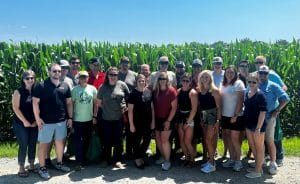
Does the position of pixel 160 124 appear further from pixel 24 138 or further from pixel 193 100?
pixel 24 138

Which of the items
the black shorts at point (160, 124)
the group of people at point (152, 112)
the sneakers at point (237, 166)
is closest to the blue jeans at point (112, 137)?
the group of people at point (152, 112)

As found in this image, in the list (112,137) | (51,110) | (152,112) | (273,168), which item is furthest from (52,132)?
(273,168)

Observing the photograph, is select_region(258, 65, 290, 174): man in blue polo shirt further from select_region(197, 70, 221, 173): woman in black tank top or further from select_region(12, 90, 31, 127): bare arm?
select_region(12, 90, 31, 127): bare arm

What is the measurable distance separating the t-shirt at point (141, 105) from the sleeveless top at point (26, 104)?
1878 millimetres

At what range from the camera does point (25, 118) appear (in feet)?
24.1

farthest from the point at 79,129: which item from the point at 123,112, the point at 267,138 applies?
the point at 267,138

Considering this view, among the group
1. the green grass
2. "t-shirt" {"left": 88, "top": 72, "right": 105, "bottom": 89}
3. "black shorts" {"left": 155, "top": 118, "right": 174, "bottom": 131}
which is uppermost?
"t-shirt" {"left": 88, "top": 72, "right": 105, "bottom": 89}

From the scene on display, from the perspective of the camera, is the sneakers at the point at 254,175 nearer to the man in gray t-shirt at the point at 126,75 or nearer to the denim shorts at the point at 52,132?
the man in gray t-shirt at the point at 126,75

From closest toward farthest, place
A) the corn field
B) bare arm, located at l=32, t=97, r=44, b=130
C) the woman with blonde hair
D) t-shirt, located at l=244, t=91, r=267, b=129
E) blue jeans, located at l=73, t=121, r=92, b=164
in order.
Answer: t-shirt, located at l=244, t=91, r=267, b=129 → bare arm, located at l=32, t=97, r=44, b=130 → the woman with blonde hair → blue jeans, located at l=73, t=121, r=92, b=164 → the corn field

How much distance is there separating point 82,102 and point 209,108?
2457mm

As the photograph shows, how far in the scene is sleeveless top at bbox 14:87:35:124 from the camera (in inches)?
289

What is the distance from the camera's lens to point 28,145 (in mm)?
7625

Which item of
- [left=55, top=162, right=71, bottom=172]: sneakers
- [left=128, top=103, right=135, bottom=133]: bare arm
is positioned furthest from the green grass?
[left=128, top=103, right=135, bottom=133]: bare arm

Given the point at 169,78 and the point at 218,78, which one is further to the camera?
the point at 169,78
